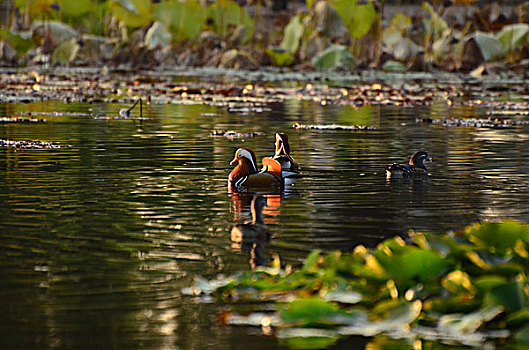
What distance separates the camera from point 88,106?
2317 centimetres

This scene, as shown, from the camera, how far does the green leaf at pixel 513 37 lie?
37.9m

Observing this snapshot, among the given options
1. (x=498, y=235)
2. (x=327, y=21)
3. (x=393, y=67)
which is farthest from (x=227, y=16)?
(x=498, y=235)

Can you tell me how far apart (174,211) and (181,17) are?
111 ft

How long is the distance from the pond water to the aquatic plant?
0.68ft

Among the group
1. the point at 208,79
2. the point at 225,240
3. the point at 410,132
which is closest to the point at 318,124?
the point at 410,132

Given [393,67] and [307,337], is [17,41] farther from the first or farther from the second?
[307,337]

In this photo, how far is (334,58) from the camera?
3850 cm

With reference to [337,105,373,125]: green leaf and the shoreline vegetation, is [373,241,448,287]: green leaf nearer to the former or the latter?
[337,105,373,125]: green leaf

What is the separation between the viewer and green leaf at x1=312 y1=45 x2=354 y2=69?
38.3m

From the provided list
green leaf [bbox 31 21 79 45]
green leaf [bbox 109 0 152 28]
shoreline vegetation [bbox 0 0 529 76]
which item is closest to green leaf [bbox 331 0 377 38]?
shoreline vegetation [bbox 0 0 529 76]

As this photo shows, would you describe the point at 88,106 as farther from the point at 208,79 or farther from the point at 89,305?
the point at 89,305

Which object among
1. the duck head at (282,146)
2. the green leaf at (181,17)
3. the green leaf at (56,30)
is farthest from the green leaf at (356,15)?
the duck head at (282,146)

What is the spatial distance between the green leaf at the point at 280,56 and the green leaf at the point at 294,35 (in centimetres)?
56

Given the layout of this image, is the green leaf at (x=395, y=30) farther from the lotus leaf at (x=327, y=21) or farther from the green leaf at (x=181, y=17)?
the green leaf at (x=181, y=17)
